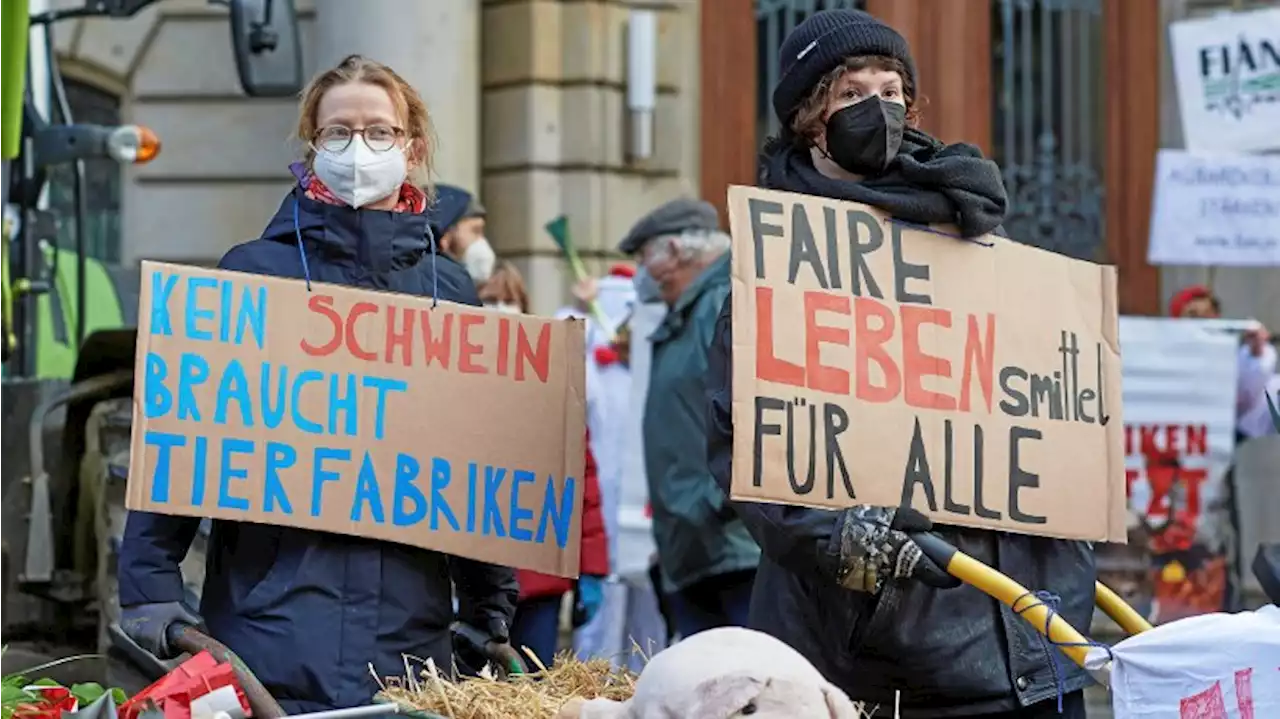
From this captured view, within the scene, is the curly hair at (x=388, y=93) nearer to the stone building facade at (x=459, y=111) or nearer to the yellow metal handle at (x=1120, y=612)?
the yellow metal handle at (x=1120, y=612)

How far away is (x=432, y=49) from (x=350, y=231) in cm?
929

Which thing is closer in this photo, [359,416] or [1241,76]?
[359,416]

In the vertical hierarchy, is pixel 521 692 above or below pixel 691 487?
above

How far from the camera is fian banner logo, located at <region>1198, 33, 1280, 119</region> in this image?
11.8 meters

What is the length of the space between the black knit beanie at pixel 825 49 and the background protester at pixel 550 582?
288cm

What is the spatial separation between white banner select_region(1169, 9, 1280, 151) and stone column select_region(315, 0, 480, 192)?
389 cm

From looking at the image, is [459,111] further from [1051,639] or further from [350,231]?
[1051,639]

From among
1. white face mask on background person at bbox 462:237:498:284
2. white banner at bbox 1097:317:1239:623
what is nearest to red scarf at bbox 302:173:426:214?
white face mask on background person at bbox 462:237:498:284

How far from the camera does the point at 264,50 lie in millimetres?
7953

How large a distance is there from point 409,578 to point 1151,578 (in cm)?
750

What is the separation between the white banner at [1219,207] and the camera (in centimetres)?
1167

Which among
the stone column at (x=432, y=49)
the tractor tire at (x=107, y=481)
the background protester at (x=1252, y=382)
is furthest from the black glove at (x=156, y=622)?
the stone column at (x=432, y=49)

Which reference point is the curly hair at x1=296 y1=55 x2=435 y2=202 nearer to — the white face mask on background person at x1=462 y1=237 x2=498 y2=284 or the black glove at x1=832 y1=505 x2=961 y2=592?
the black glove at x1=832 y1=505 x2=961 y2=592

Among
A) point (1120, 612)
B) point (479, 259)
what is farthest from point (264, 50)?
point (1120, 612)
